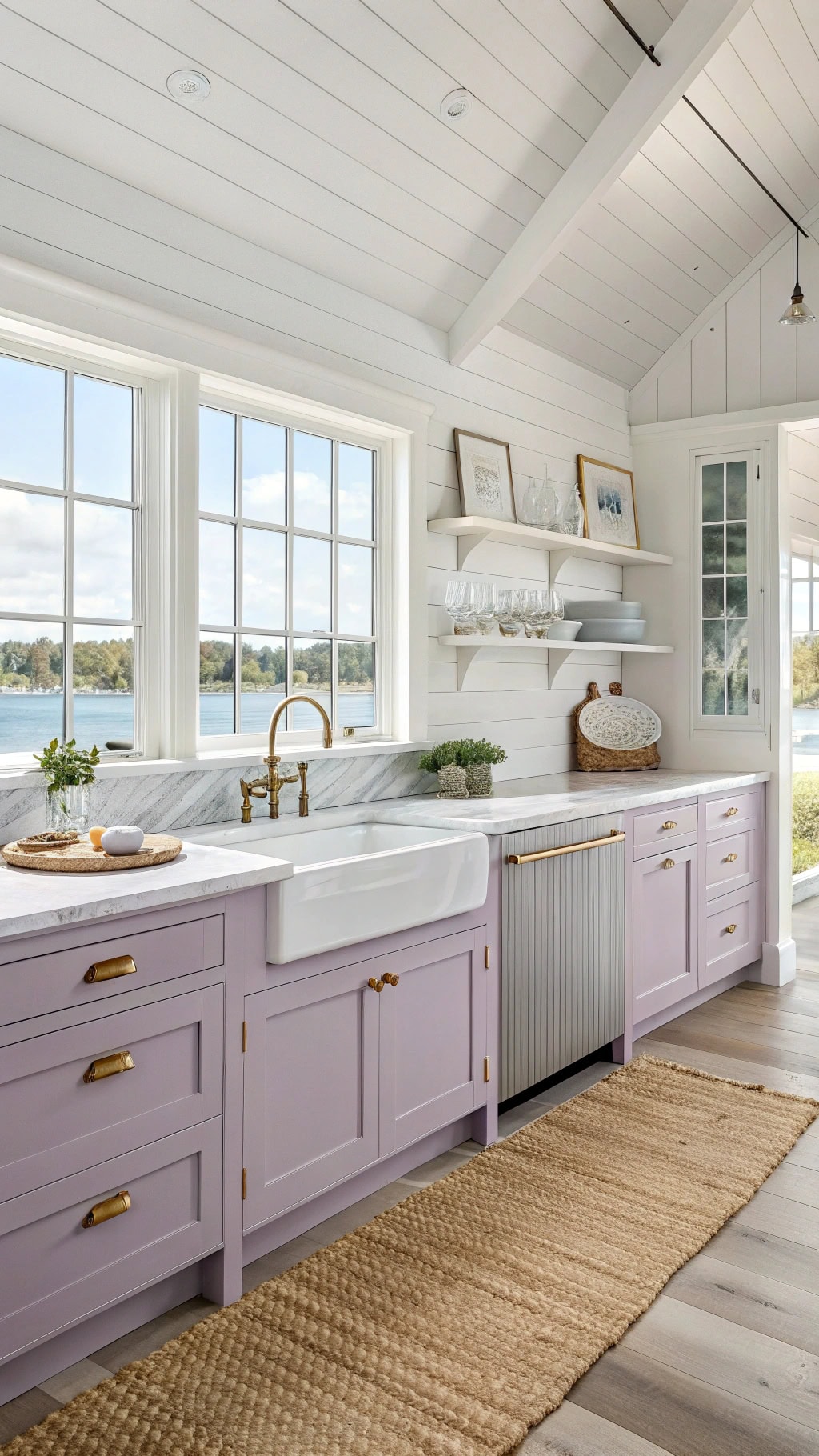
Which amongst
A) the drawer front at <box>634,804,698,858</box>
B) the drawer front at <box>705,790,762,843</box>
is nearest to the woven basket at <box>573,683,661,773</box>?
the drawer front at <box>705,790,762,843</box>

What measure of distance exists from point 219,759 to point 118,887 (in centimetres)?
94

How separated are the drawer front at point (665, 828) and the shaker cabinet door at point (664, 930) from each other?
40mm

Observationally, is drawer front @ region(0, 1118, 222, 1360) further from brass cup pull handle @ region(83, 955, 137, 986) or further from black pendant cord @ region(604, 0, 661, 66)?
black pendant cord @ region(604, 0, 661, 66)

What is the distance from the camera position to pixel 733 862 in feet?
13.4

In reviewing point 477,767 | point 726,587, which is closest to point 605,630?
point 726,587

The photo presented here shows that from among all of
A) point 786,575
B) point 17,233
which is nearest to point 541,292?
point 786,575

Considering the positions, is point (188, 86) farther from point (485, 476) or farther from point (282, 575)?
point (485, 476)

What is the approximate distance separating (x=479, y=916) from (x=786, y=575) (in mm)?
2493

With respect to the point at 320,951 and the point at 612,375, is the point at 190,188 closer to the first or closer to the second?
the point at 320,951

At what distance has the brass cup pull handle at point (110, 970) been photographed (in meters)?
1.71

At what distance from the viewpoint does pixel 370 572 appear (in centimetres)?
339

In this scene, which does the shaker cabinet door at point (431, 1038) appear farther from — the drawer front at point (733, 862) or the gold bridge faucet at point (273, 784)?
the drawer front at point (733, 862)

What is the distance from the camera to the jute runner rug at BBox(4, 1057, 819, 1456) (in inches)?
64.7

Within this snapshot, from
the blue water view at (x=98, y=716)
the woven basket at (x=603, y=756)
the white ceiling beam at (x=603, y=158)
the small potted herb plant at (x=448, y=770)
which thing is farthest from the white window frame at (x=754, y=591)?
the blue water view at (x=98, y=716)
